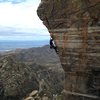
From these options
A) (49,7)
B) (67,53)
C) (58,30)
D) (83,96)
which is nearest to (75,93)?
(83,96)

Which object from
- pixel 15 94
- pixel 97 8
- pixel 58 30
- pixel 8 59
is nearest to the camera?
pixel 97 8

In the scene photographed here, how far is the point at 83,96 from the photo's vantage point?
1622 cm

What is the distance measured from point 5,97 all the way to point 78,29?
20242mm

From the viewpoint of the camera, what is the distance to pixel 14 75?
34969 mm

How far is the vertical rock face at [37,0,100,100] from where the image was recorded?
1509 centimetres

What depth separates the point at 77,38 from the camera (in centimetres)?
1555

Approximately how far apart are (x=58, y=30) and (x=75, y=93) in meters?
3.18

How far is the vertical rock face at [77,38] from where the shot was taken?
1509 cm

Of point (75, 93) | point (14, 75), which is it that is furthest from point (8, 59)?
point (75, 93)

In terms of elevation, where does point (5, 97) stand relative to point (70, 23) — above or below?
below

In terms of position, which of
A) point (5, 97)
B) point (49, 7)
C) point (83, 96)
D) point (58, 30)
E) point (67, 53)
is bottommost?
point (5, 97)

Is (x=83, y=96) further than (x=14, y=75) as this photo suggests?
No

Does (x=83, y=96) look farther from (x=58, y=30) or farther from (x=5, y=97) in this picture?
(x=5, y=97)

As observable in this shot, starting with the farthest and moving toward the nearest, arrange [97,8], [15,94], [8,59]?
[8,59] < [15,94] < [97,8]
